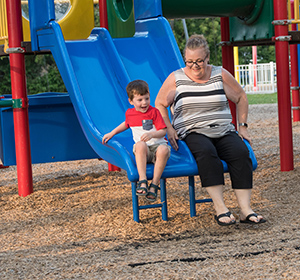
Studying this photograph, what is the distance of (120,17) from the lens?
6.59 m

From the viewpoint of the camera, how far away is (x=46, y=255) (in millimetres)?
3564

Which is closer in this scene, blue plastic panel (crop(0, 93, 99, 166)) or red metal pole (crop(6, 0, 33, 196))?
red metal pole (crop(6, 0, 33, 196))

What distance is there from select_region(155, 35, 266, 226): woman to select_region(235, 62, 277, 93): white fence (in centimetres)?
2171

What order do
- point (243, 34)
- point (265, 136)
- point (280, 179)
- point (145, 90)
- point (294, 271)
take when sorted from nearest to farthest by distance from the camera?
1. point (294, 271)
2. point (145, 90)
3. point (280, 179)
4. point (243, 34)
5. point (265, 136)

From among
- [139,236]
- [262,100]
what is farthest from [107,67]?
[262,100]

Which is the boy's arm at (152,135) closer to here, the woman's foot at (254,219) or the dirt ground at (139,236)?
the dirt ground at (139,236)

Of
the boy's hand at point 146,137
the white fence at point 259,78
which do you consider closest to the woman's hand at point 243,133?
the boy's hand at point 146,137

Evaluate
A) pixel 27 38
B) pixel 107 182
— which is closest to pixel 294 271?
pixel 107 182

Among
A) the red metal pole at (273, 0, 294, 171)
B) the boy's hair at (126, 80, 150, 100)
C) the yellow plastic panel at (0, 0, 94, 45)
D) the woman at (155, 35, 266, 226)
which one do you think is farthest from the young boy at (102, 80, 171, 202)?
the yellow plastic panel at (0, 0, 94, 45)

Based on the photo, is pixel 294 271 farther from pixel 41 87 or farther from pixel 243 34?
pixel 41 87

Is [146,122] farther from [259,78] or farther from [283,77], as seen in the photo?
[259,78]

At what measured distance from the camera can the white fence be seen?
2581 centimetres

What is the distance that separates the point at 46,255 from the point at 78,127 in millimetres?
2526

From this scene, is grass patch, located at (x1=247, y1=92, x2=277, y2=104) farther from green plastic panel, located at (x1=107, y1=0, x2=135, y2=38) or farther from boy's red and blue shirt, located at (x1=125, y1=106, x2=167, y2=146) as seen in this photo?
boy's red and blue shirt, located at (x1=125, y1=106, x2=167, y2=146)
